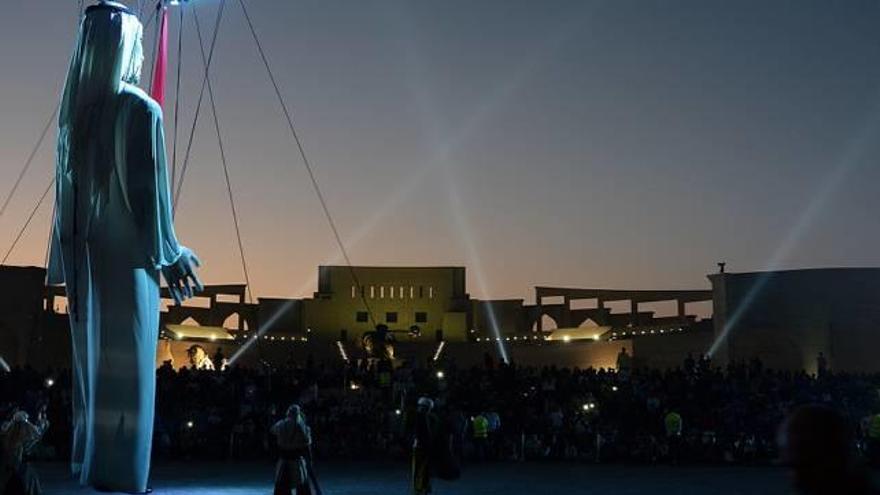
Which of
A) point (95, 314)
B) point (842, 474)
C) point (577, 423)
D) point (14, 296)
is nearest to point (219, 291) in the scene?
point (14, 296)

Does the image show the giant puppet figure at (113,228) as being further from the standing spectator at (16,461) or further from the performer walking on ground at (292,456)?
the performer walking on ground at (292,456)

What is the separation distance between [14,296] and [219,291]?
10.4 meters

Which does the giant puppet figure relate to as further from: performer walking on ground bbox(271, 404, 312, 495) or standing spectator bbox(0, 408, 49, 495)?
performer walking on ground bbox(271, 404, 312, 495)

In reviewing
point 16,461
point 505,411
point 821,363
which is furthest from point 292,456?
point 821,363

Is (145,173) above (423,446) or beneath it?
above

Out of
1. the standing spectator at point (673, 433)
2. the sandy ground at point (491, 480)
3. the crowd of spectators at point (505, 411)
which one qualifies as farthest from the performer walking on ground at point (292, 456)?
the standing spectator at point (673, 433)

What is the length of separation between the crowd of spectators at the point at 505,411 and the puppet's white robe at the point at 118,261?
41.3 ft

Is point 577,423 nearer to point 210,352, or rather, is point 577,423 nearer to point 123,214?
point 123,214

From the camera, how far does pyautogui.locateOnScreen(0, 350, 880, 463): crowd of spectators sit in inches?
1011

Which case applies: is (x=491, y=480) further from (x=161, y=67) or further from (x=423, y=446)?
(x=161, y=67)

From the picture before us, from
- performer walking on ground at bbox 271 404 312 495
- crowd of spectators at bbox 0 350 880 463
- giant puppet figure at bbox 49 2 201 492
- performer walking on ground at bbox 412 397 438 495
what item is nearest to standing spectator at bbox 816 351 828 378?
crowd of spectators at bbox 0 350 880 463

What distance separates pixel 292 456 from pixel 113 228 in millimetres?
3662

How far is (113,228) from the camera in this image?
12445 millimetres

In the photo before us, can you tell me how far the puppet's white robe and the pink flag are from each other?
2061 mm
